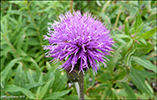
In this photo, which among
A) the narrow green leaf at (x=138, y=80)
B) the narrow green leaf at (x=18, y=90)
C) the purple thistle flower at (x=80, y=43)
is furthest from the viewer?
the narrow green leaf at (x=138, y=80)

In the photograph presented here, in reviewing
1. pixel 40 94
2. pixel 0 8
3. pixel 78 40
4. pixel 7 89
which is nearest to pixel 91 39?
pixel 78 40

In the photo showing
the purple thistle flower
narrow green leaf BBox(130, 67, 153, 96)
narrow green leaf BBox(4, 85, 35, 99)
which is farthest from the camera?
narrow green leaf BBox(130, 67, 153, 96)

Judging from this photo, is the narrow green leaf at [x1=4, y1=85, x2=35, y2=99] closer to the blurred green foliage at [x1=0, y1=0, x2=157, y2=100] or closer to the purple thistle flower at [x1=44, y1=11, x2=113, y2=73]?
the blurred green foliage at [x1=0, y1=0, x2=157, y2=100]

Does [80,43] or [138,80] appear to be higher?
[80,43]

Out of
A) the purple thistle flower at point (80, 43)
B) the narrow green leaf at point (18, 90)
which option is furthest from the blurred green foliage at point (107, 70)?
the purple thistle flower at point (80, 43)

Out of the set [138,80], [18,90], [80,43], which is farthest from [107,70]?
[18,90]

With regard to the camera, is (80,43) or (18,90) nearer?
(80,43)

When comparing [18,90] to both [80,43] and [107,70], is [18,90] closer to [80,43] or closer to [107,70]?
[80,43]

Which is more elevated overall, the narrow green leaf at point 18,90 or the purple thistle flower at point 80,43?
the purple thistle flower at point 80,43

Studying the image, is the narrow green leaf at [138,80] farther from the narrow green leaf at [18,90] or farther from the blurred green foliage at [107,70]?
the narrow green leaf at [18,90]

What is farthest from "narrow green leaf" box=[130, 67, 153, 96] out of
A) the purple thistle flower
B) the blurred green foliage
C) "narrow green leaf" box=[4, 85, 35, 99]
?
"narrow green leaf" box=[4, 85, 35, 99]

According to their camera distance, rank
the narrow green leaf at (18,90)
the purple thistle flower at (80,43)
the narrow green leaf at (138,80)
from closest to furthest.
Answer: the purple thistle flower at (80,43) → the narrow green leaf at (18,90) → the narrow green leaf at (138,80)
